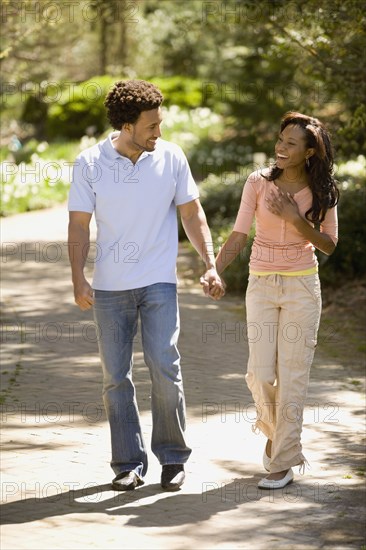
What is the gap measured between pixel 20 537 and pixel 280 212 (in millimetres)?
2058

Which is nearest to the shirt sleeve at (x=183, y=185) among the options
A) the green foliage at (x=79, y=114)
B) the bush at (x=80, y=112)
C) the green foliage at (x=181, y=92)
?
the bush at (x=80, y=112)

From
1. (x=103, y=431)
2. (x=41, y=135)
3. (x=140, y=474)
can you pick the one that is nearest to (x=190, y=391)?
(x=103, y=431)

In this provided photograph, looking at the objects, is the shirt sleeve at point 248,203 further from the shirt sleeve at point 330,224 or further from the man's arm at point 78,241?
the man's arm at point 78,241

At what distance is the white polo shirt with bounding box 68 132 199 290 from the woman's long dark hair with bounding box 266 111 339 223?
2.02 ft

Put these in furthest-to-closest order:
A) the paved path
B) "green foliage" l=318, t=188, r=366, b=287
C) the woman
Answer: "green foliage" l=318, t=188, r=366, b=287 < the woman < the paved path

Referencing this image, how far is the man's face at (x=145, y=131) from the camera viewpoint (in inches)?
223

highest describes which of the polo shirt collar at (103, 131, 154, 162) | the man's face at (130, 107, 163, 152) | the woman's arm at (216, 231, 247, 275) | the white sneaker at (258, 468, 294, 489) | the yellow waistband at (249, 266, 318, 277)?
the man's face at (130, 107, 163, 152)

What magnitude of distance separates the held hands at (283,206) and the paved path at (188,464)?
147cm

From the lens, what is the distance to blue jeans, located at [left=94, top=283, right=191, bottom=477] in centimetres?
570

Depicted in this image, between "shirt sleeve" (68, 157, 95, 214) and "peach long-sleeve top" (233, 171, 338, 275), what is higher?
"shirt sleeve" (68, 157, 95, 214)

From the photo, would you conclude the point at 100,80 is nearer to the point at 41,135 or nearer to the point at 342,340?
the point at 41,135

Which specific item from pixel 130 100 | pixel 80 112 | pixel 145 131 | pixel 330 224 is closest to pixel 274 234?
pixel 330 224

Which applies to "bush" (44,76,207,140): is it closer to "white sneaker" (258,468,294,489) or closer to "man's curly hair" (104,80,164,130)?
"man's curly hair" (104,80,164,130)

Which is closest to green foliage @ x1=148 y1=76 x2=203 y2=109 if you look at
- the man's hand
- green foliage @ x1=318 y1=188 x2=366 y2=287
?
green foliage @ x1=318 y1=188 x2=366 y2=287
